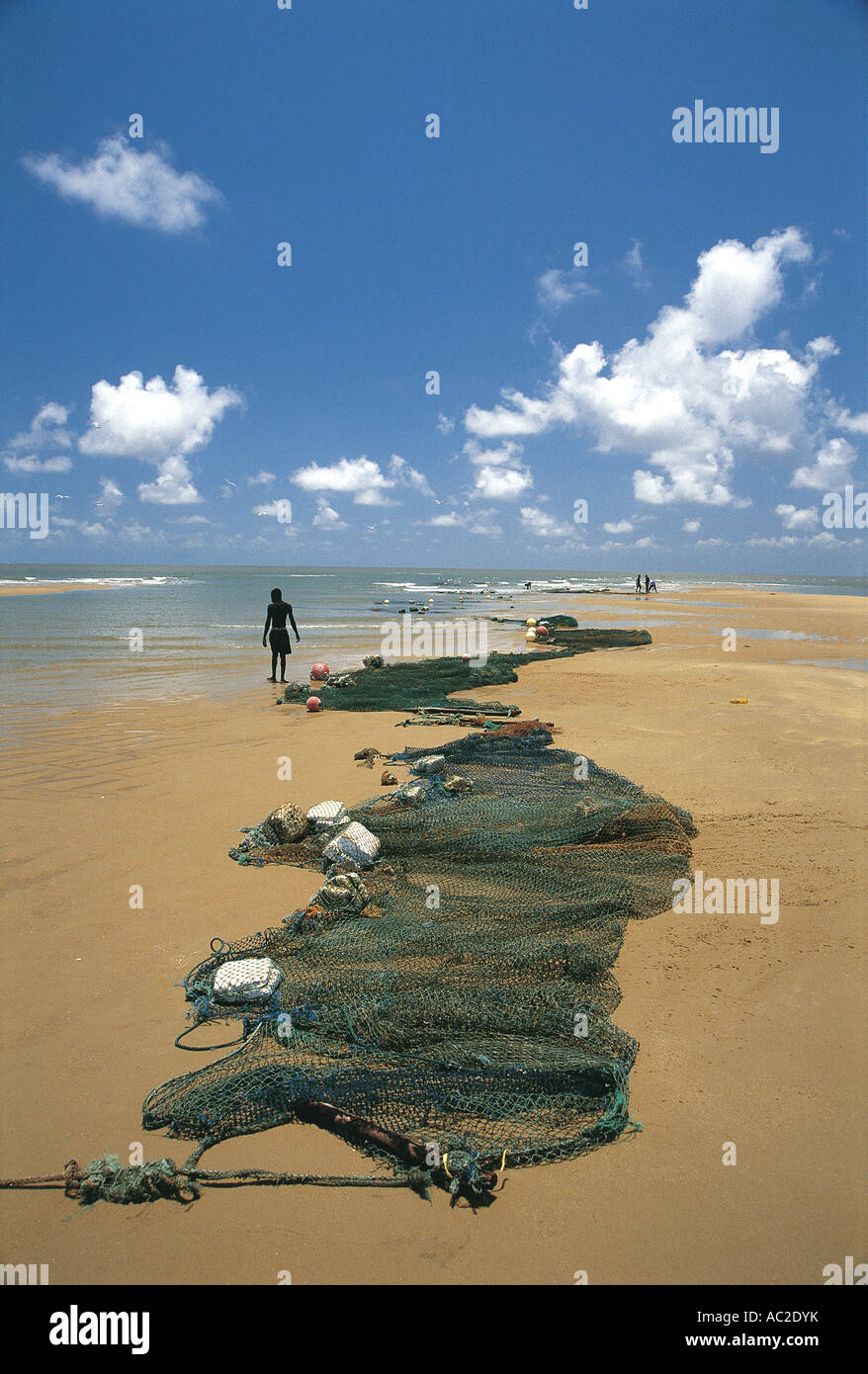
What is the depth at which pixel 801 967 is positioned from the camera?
3.64 metres

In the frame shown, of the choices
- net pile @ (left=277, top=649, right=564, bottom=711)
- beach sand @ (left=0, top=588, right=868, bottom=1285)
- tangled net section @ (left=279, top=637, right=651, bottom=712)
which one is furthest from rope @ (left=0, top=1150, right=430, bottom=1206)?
net pile @ (left=277, top=649, right=564, bottom=711)

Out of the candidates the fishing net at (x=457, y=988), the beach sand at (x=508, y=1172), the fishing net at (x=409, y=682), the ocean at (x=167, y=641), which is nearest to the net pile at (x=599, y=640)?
the ocean at (x=167, y=641)

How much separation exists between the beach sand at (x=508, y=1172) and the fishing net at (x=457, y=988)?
A: 140mm

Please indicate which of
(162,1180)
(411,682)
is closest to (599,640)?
(411,682)

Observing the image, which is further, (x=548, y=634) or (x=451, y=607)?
(x=451, y=607)

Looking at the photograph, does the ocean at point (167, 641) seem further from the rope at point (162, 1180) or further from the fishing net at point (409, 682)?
the rope at point (162, 1180)

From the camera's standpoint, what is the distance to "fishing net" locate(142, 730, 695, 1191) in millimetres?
2578

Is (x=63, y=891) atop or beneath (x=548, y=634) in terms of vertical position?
beneath

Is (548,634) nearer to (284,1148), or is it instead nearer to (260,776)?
(260,776)

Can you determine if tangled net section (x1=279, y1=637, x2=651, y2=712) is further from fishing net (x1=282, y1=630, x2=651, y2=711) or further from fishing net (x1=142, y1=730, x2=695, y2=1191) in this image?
fishing net (x1=142, y1=730, x2=695, y2=1191)

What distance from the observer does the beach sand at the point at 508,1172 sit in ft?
7.08

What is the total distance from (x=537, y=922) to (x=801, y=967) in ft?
4.95
